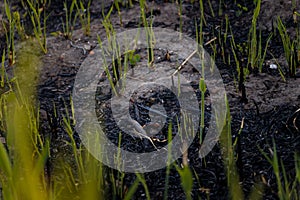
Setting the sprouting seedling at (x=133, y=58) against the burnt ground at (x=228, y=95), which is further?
the sprouting seedling at (x=133, y=58)

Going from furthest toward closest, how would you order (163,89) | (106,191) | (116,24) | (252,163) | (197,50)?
(116,24), (197,50), (163,89), (252,163), (106,191)

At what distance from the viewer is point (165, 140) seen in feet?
6.91

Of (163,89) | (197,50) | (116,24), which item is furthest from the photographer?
(116,24)

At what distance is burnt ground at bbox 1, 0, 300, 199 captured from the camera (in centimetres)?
190

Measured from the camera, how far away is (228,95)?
90.2 inches

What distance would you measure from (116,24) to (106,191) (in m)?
1.28

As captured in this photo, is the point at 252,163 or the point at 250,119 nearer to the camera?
the point at 252,163

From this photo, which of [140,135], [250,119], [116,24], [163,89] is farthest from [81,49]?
[250,119]

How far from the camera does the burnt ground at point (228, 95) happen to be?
1.90m

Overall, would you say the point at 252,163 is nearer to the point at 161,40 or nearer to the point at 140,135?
the point at 140,135

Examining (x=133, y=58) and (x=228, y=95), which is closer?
(x=228, y=95)

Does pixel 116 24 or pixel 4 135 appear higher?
pixel 116 24

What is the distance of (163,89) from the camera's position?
2.39m

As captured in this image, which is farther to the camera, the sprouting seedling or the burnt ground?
the sprouting seedling
